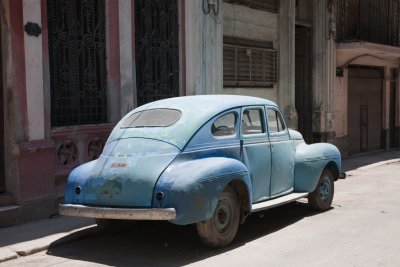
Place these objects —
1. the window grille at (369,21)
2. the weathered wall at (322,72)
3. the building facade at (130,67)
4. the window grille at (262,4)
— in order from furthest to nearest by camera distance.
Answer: the window grille at (369,21) < the weathered wall at (322,72) < the window grille at (262,4) < the building facade at (130,67)

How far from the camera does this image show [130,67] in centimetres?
978

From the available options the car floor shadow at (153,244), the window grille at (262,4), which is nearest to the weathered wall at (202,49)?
the window grille at (262,4)

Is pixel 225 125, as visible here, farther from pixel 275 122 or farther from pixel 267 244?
pixel 267 244

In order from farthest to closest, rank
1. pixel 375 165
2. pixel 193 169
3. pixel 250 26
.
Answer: pixel 375 165 → pixel 250 26 → pixel 193 169

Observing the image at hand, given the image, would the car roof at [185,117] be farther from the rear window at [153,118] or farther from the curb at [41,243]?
the curb at [41,243]

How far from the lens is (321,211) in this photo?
28.5 ft

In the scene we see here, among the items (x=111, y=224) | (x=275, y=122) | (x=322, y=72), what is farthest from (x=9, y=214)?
(x=322, y=72)

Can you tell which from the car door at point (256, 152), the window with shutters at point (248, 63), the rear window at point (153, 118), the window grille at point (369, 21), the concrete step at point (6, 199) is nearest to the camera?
the rear window at point (153, 118)

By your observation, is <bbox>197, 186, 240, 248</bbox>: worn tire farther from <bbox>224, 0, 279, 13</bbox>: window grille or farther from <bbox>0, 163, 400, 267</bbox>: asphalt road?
<bbox>224, 0, 279, 13</bbox>: window grille

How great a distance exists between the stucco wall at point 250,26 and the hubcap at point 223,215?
6.60m

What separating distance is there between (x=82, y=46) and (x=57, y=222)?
2.96 m

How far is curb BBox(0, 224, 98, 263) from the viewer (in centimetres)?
629

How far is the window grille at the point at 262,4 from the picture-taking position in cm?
1350

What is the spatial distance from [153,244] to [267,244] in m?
1.41
